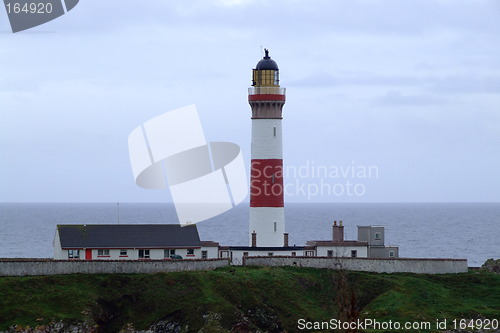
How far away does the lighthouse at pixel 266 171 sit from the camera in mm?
75250

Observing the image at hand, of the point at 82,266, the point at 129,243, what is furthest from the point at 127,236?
the point at 82,266

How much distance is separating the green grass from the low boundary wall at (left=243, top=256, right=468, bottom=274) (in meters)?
2.06

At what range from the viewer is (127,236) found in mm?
72688

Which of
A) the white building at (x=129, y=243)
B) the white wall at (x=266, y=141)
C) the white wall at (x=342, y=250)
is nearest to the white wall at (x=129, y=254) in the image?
the white building at (x=129, y=243)

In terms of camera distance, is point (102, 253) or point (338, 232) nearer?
point (102, 253)

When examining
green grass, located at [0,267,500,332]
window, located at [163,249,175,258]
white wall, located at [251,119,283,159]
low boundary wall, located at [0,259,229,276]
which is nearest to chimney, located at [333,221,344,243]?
white wall, located at [251,119,283,159]

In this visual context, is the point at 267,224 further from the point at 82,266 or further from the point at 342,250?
the point at 82,266

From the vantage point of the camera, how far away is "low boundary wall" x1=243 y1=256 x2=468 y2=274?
2763 inches

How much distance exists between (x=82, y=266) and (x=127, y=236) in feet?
25.5

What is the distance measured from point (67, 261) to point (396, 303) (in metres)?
22.2

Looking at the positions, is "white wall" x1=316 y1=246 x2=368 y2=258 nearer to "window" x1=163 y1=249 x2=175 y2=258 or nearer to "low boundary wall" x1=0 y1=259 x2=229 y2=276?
"window" x1=163 y1=249 x2=175 y2=258

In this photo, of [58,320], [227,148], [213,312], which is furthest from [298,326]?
[227,148]

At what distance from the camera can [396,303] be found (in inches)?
2459

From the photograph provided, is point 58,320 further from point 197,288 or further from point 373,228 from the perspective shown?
point 373,228
